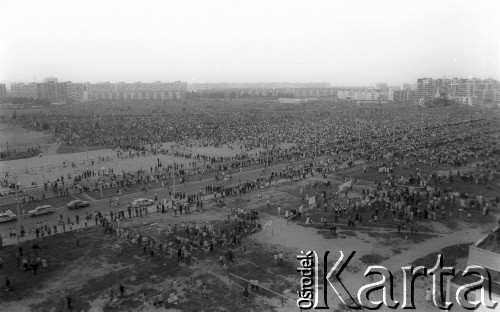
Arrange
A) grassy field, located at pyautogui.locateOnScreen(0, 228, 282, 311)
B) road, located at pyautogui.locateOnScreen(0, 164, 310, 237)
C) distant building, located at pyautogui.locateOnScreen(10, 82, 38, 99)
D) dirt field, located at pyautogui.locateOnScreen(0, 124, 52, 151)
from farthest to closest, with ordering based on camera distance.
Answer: distant building, located at pyautogui.locateOnScreen(10, 82, 38, 99)
dirt field, located at pyautogui.locateOnScreen(0, 124, 52, 151)
road, located at pyautogui.locateOnScreen(0, 164, 310, 237)
grassy field, located at pyautogui.locateOnScreen(0, 228, 282, 311)

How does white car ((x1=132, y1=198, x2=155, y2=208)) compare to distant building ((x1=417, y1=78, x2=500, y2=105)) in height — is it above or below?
below

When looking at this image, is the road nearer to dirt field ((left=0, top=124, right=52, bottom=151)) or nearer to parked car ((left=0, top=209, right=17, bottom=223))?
parked car ((left=0, top=209, right=17, bottom=223))

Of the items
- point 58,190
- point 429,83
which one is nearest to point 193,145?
point 58,190

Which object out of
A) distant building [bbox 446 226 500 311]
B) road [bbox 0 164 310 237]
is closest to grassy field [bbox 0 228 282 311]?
road [bbox 0 164 310 237]

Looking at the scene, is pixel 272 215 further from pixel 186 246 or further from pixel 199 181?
pixel 199 181

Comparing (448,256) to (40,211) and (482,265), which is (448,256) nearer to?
(482,265)

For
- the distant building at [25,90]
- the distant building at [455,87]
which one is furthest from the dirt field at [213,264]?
the distant building at [25,90]

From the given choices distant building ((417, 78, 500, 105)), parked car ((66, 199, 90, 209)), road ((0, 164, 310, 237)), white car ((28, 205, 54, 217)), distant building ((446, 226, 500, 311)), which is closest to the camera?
distant building ((446, 226, 500, 311))
